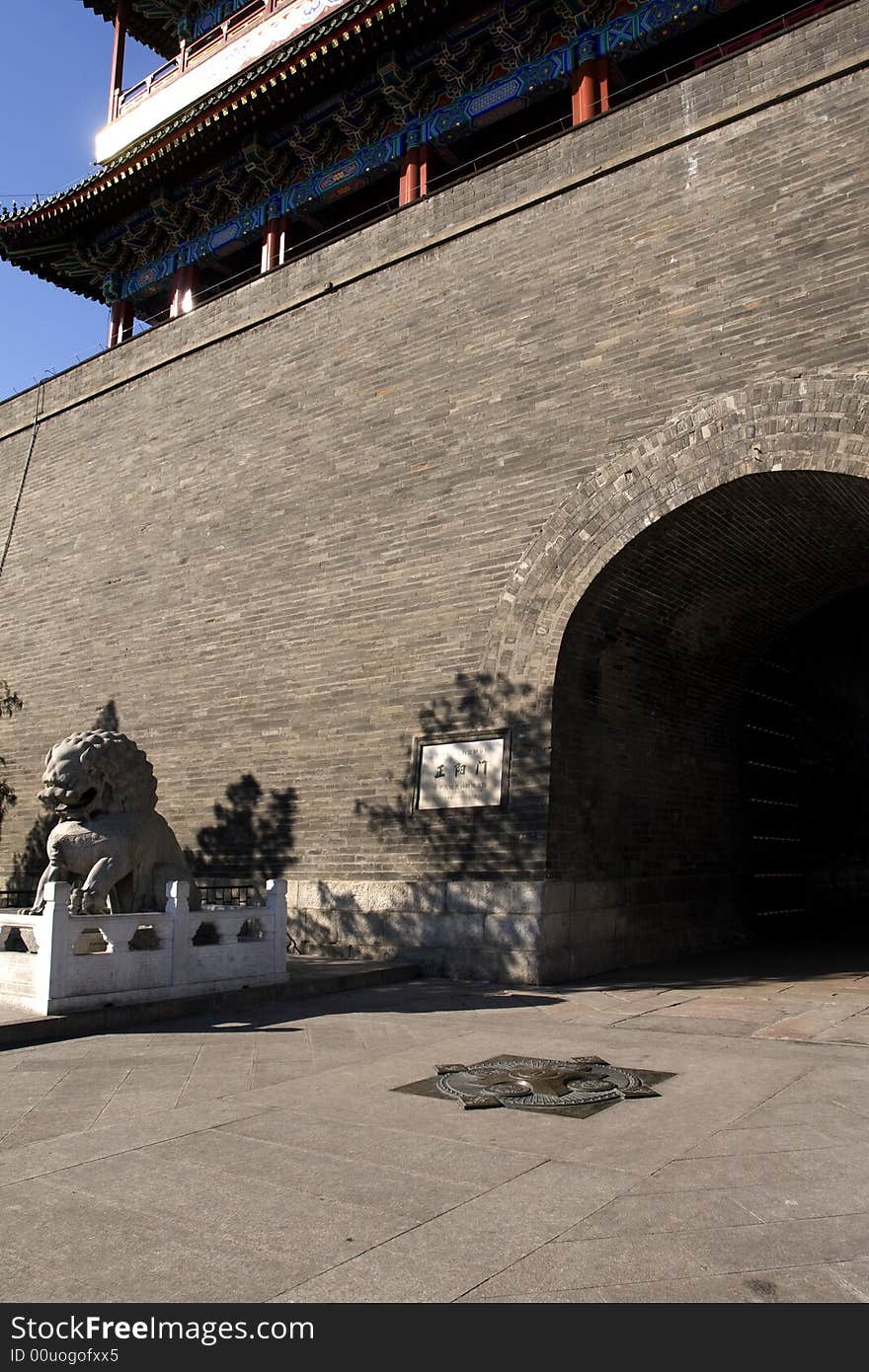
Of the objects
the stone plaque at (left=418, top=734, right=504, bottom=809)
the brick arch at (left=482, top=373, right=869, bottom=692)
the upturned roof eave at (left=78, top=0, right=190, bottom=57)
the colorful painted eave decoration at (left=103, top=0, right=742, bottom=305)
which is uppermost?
the upturned roof eave at (left=78, top=0, right=190, bottom=57)

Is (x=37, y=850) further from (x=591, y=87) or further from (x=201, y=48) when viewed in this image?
(x=201, y=48)

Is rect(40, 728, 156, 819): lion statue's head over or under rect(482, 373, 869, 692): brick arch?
under

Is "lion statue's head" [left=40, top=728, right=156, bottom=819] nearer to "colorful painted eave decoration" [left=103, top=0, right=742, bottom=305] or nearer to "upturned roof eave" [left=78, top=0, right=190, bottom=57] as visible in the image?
"colorful painted eave decoration" [left=103, top=0, right=742, bottom=305]

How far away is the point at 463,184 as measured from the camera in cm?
961

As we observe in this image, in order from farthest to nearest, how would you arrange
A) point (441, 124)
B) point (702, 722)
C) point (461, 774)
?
point (441, 124) → point (702, 722) → point (461, 774)

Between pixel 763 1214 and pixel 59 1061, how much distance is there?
342 centimetres

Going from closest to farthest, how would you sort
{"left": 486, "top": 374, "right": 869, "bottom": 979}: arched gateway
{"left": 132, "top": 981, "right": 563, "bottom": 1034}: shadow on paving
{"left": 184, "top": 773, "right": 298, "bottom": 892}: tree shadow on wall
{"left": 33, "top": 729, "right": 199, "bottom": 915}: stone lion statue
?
{"left": 132, "top": 981, "right": 563, "bottom": 1034}: shadow on paving
{"left": 33, "top": 729, "right": 199, "bottom": 915}: stone lion statue
{"left": 486, "top": 374, "right": 869, "bottom": 979}: arched gateway
{"left": 184, "top": 773, "right": 298, "bottom": 892}: tree shadow on wall

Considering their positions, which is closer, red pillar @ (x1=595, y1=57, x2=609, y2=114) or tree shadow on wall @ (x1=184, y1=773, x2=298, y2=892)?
tree shadow on wall @ (x1=184, y1=773, x2=298, y2=892)

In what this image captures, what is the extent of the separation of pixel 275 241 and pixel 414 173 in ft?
7.87

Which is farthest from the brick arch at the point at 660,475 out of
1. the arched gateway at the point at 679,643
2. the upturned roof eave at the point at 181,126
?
the upturned roof eave at the point at 181,126

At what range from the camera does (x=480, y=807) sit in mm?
7875

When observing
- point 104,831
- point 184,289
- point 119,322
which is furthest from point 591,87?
point 104,831

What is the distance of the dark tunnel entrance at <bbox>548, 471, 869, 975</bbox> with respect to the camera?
7.79 metres

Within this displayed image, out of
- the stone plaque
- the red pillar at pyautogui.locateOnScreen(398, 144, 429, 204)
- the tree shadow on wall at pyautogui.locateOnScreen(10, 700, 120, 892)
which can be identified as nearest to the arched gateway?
the stone plaque
